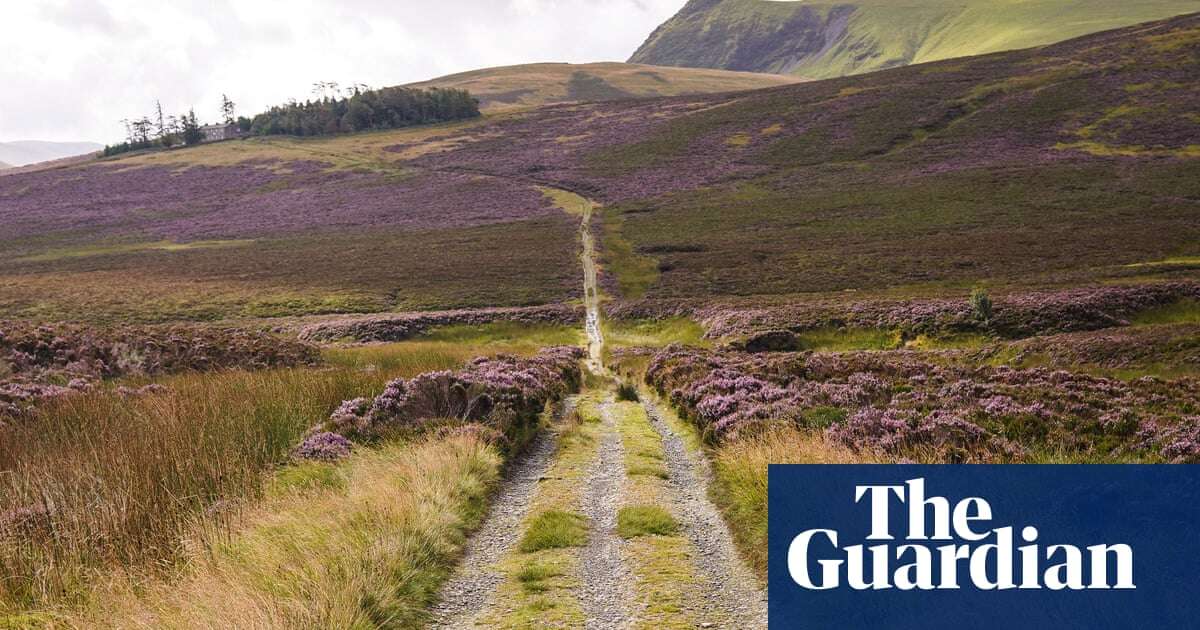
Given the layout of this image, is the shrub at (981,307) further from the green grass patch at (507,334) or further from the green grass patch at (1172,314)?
the green grass patch at (507,334)

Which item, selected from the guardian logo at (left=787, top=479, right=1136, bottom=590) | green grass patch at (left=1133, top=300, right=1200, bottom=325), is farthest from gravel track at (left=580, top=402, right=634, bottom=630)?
green grass patch at (left=1133, top=300, right=1200, bottom=325)

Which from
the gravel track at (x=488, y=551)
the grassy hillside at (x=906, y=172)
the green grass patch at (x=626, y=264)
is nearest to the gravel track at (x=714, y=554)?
the gravel track at (x=488, y=551)

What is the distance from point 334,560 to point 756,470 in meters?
5.73

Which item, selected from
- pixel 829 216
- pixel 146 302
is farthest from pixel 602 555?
pixel 829 216

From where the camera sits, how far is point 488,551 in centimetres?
916

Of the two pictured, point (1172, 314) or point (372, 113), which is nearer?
point (1172, 314)

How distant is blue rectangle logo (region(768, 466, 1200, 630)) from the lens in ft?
22.2

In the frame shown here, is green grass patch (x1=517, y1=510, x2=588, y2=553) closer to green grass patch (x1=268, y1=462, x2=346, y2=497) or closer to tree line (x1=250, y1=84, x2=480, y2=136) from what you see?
green grass patch (x1=268, y1=462, x2=346, y2=497)

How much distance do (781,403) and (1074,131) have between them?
101152 millimetres

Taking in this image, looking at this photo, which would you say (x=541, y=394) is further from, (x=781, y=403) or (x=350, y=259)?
(x=350, y=259)

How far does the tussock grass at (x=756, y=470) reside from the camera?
9055mm

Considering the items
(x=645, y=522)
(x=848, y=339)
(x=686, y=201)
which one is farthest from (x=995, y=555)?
(x=686, y=201)

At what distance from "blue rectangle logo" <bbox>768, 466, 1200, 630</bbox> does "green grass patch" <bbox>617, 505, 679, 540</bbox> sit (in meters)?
1.53

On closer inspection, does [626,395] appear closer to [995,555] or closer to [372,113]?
[995,555]
